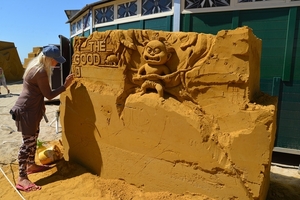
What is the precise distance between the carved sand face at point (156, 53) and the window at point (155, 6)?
3.31 m

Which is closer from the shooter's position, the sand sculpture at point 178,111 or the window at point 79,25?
the sand sculpture at point 178,111

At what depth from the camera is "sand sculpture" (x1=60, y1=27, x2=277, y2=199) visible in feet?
7.25

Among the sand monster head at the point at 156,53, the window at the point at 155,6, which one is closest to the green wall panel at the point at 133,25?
the window at the point at 155,6

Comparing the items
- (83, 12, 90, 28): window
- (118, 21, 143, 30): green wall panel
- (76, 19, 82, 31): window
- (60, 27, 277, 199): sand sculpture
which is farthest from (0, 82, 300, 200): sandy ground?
(76, 19, 82, 31): window

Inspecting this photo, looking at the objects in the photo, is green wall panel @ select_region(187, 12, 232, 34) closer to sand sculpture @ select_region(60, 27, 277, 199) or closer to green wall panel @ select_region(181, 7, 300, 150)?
green wall panel @ select_region(181, 7, 300, 150)

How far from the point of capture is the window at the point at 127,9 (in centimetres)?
628

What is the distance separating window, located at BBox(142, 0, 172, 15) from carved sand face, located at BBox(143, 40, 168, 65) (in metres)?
3.31

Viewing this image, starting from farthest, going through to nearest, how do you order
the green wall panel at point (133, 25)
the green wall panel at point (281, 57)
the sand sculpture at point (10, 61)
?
the sand sculpture at point (10, 61), the green wall panel at point (133, 25), the green wall panel at point (281, 57)

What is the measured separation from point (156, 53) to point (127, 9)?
4.46 m

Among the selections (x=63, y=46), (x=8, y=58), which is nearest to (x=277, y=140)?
(x=63, y=46)

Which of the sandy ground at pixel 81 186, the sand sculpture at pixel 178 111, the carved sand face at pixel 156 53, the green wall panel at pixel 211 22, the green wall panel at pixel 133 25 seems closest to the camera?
the sand sculpture at pixel 178 111

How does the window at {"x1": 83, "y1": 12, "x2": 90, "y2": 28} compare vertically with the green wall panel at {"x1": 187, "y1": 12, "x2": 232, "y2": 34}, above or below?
above

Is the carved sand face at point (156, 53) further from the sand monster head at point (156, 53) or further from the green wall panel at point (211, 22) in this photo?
the green wall panel at point (211, 22)

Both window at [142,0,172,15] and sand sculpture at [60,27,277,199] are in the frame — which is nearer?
sand sculpture at [60,27,277,199]
